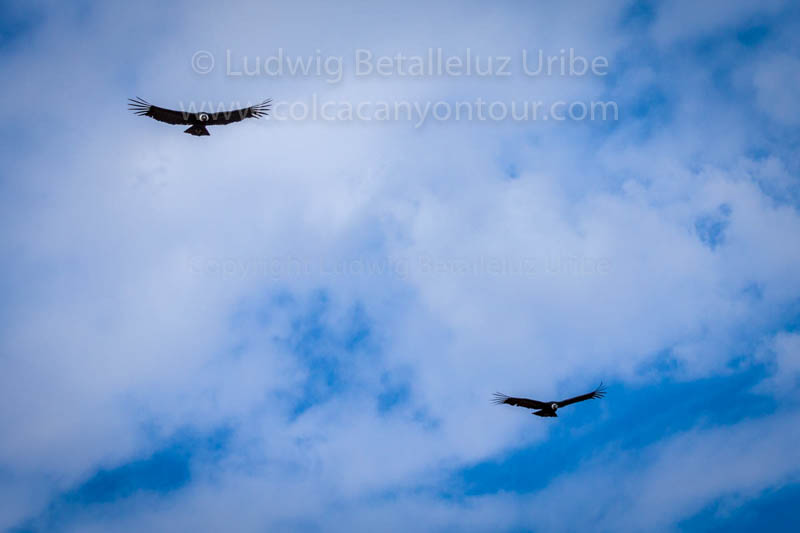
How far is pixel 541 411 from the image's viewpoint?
55562 millimetres

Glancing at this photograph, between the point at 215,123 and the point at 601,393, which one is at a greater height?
the point at 215,123

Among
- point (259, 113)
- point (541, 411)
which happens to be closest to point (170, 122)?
point (259, 113)

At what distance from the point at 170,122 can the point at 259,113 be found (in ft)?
23.5

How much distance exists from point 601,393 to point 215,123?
126 feet

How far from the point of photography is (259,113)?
4544 centimetres

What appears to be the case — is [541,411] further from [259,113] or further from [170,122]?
[170,122]

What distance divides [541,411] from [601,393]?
5403 millimetres

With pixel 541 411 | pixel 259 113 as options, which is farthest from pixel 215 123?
pixel 541 411

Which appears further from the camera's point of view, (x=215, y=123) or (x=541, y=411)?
(x=541, y=411)

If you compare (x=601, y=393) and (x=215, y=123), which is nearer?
(x=215, y=123)

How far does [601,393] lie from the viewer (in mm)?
55625

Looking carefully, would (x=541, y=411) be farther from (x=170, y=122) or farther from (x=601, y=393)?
(x=170, y=122)

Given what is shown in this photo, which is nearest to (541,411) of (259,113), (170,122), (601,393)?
(601,393)

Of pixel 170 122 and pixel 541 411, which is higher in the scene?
pixel 170 122
